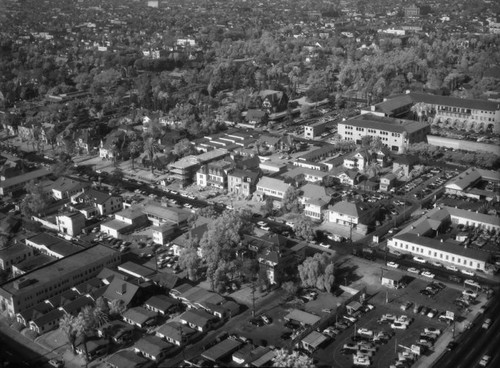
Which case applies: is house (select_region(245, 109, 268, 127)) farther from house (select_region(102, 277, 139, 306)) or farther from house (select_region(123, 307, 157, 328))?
house (select_region(123, 307, 157, 328))

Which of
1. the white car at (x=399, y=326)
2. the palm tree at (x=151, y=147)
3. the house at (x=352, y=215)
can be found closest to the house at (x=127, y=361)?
the white car at (x=399, y=326)

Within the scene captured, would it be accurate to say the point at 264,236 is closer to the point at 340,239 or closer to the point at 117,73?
the point at 340,239

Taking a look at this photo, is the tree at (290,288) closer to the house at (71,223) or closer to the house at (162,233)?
the house at (162,233)

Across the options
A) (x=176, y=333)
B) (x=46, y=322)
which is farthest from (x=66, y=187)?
(x=176, y=333)

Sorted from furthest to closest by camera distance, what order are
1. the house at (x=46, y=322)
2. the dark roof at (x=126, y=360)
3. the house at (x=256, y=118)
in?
the house at (x=256, y=118) → the house at (x=46, y=322) → the dark roof at (x=126, y=360)

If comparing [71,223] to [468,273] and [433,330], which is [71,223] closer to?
[433,330]

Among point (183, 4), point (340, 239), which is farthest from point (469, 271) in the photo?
point (183, 4)
